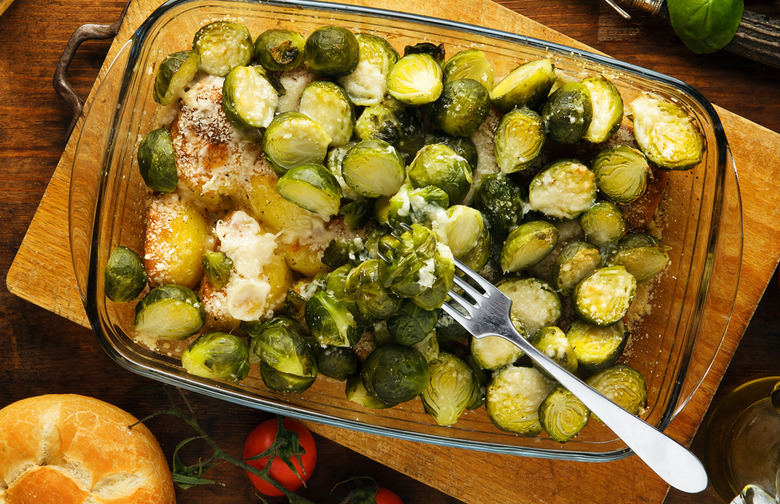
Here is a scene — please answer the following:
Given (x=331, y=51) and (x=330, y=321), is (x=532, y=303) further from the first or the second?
(x=331, y=51)

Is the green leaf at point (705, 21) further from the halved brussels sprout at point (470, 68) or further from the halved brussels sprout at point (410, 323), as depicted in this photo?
the halved brussels sprout at point (410, 323)

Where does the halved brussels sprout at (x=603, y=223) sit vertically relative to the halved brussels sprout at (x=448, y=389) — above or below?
above

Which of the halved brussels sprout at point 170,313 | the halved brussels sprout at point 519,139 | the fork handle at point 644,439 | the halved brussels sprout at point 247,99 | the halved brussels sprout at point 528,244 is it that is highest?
the halved brussels sprout at point 247,99

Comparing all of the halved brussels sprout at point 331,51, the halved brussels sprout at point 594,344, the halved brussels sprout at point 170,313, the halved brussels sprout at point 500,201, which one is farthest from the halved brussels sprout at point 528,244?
the halved brussels sprout at point 170,313

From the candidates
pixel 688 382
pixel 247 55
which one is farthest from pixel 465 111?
pixel 688 382

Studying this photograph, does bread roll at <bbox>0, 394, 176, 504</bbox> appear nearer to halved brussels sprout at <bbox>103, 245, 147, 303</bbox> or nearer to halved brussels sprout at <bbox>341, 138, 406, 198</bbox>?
halved brussels sprout at <bbox>103, 245, 147, 303</bbox>

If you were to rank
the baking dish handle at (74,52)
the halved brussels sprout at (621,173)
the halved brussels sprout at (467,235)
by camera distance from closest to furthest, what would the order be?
the halved brussels sprout at (467,235), the halved brussels sprout at (621,173), the baking dish handle at (74,52)

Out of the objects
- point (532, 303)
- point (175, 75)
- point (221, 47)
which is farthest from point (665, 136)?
point (175, 75)

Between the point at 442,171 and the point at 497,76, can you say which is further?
the point at 497,76
